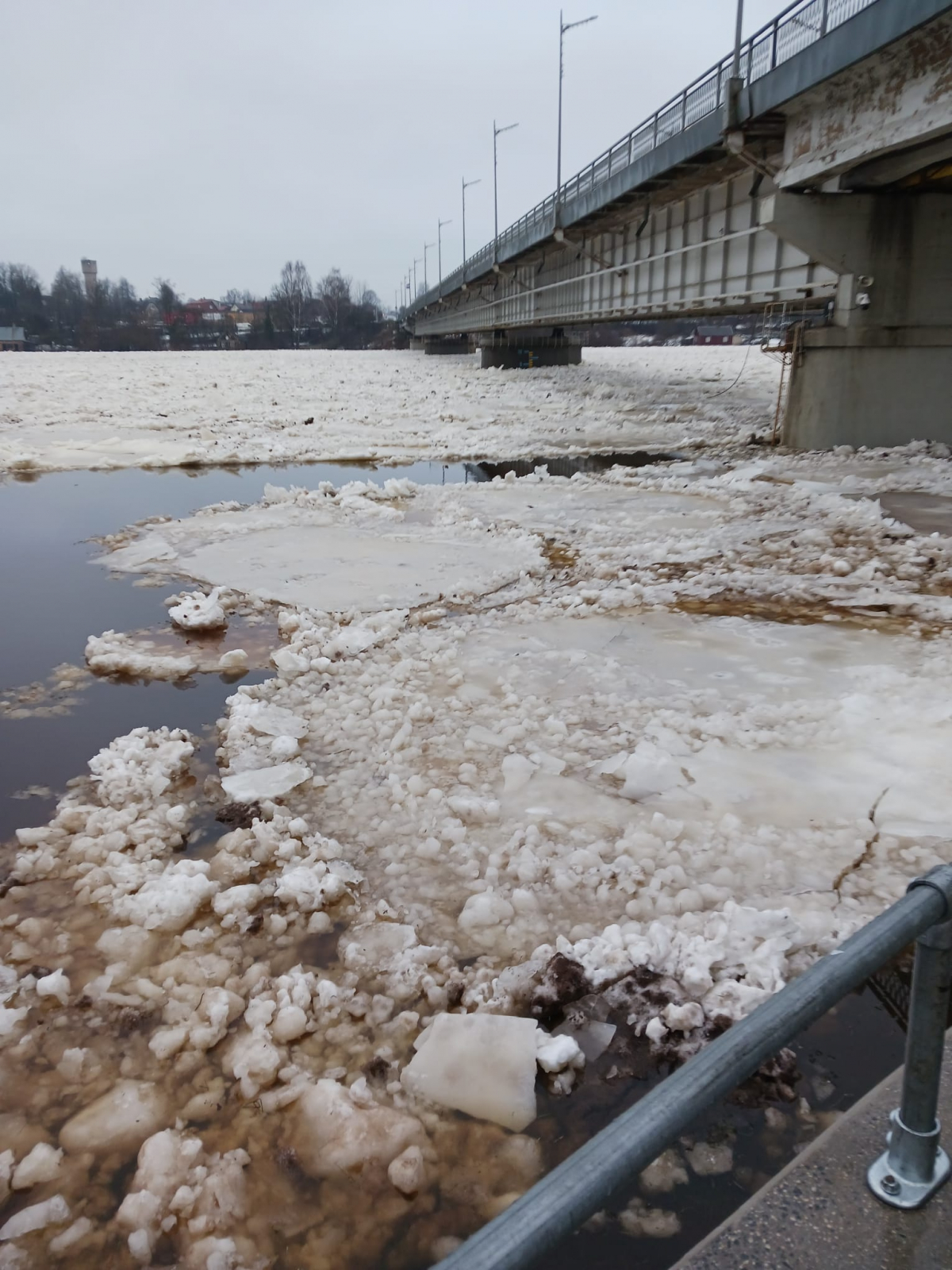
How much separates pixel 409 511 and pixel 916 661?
6.66 metres

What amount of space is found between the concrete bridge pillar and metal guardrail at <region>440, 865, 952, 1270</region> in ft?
49.9

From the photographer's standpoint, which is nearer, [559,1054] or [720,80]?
[559,1054]

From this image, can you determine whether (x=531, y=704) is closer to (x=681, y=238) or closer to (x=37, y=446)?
(x=37, y=446)

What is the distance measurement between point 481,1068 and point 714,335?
347 ft

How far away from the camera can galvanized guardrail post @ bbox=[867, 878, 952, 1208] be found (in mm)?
1583

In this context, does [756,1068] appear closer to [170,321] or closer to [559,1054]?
[559,1054]

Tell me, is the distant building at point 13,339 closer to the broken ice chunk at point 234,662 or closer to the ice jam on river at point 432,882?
the ice jam on river at point 432,882

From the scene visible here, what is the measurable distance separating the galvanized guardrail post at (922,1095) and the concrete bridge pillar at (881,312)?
15180mm

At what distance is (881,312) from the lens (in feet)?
48.1

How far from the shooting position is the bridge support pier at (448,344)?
82312 mm

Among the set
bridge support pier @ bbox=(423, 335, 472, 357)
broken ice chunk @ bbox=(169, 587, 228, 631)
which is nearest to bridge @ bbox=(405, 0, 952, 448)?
broken ice chunk @ bbox=(169, 587, 228, 631)

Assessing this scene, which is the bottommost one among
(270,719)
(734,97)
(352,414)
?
(270,719)

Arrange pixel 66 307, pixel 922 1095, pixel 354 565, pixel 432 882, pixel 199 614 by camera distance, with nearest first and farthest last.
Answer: pixel 922 1095 → pixel 432 882 → pixel 199 614 → pixel 354 565 → pixel 66 307

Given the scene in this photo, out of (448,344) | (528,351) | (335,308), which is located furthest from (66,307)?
(528,351)
